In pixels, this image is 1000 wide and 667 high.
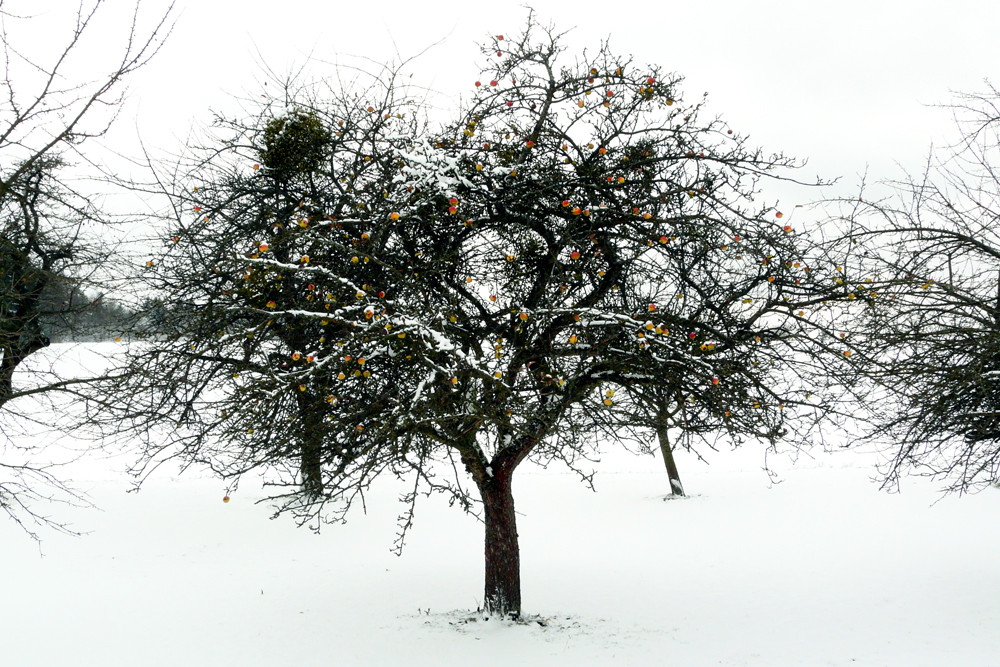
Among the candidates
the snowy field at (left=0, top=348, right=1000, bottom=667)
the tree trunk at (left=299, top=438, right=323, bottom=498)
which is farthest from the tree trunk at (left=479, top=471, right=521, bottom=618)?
the tree trunk at (left=299, top=438, right=323, bottom=498)

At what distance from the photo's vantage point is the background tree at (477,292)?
6.59 m

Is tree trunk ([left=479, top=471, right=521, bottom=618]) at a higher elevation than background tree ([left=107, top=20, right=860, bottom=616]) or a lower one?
lower

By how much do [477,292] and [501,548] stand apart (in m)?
3.18

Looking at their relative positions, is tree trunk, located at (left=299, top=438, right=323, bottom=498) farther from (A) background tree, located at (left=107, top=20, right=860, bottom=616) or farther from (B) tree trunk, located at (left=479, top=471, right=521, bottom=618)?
(B) tree trunk, located at (left=479, top=471, right=521, bottom=618)

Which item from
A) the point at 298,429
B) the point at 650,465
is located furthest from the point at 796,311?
the point at 650,465

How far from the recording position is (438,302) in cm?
785

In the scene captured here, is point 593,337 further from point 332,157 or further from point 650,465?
point 650,465

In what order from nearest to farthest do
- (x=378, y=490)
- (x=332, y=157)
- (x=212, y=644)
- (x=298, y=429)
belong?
1. (x=298, y=429)
2. (x=332, y=157)
3. (x=212, y=644)
4. (x=378, y=490)

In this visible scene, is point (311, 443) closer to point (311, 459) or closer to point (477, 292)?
point (311, 459)

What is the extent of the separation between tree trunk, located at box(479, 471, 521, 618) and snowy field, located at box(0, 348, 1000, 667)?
279 millimetres

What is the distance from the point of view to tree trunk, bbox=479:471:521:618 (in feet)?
29.3

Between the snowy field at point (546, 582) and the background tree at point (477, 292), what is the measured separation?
2862mm

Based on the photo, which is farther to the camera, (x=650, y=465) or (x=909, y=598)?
(x=650, y=465)

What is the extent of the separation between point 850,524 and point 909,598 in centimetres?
552
